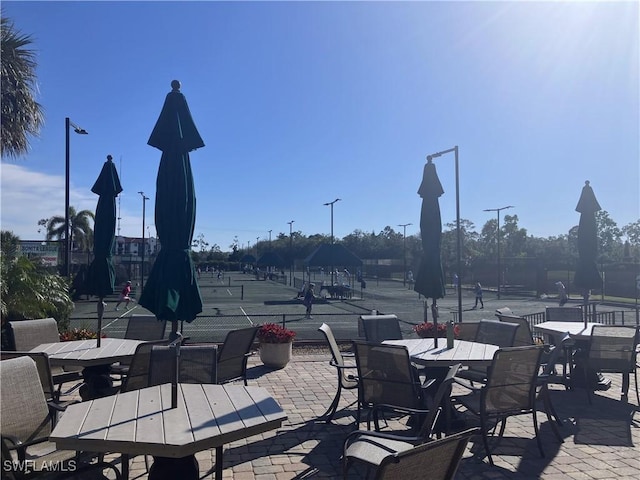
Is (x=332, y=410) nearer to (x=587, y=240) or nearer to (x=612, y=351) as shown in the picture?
(x=612, y=351)

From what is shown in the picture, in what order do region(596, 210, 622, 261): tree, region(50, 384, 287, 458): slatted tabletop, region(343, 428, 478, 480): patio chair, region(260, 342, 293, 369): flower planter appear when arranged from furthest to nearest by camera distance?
1. region(596, 210, 622, 261): tree
2. region(260, 342, 293, 369): flower planter
3. region(50, 384, 287, 458): slatted tabletop
4. region(343, 428, 478, 480): patio chair

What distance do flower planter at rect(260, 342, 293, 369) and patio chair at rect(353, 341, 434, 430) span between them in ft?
13.9

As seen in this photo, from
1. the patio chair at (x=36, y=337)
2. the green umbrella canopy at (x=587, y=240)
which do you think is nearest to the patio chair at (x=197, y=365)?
the patio chair at (x=36, y=337)

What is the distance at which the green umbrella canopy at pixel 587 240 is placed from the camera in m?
9.77

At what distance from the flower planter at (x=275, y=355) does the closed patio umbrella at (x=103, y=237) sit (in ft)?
10.8

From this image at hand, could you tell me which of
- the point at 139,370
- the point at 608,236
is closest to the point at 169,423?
the point at 139,370

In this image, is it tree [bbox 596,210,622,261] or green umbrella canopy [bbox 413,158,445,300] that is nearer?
green umbrella canopy [bbox 413,158,445,300]

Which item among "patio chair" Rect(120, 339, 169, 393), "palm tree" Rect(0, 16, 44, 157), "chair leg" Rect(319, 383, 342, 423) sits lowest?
"chair leg" Rect(319, 383, 342, 423)

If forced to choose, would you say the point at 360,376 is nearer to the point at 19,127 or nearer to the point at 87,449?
the point at 87,449

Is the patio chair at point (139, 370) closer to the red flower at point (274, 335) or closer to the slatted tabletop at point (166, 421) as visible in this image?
the slatted tabletop at point (166, 421)

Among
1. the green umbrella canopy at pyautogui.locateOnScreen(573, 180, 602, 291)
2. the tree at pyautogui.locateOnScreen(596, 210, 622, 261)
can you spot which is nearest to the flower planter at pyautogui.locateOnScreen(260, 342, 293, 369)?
the green umbrella canopy at pyautogui.locateOnScreen(573, 180, 602, 291)

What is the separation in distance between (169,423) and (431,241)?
14.5ft

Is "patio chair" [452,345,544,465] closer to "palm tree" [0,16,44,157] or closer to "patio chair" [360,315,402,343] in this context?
"patio chair" [360,315,402,343]

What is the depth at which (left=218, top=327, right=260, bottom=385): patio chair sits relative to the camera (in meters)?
6.27
